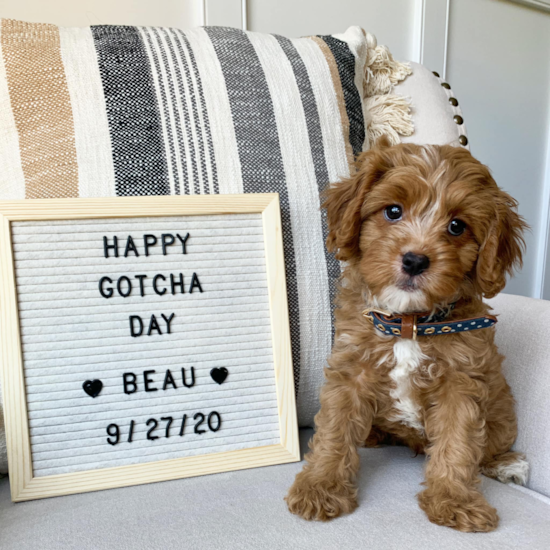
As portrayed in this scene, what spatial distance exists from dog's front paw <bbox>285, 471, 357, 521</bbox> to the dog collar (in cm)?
33

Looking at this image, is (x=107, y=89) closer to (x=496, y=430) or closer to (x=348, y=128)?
(x=348, y=128)

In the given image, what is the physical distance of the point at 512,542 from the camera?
2.78 ft

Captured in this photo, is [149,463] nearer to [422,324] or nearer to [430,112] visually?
[422,324]

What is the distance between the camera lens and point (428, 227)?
0.93 meters

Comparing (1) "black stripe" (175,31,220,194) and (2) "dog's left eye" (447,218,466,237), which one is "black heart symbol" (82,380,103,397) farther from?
(2) "dog's left eye" (447,218,466,237)

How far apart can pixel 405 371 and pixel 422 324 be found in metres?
0.11

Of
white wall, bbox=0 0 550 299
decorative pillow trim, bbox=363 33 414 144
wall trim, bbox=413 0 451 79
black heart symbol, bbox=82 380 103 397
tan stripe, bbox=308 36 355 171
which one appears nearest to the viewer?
black heart symbol, bbox=82 380 103 397

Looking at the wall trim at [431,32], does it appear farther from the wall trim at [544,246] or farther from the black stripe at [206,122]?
the black stripe at [206,122]

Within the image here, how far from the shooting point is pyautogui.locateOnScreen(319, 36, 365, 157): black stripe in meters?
1.35

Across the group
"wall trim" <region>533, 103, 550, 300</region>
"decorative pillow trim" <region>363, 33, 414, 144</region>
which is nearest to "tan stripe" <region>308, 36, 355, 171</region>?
"decorative pillow trim" <region>363, 33, 414, 144</region>

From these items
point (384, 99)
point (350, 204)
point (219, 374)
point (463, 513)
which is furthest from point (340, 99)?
point (463, 513)

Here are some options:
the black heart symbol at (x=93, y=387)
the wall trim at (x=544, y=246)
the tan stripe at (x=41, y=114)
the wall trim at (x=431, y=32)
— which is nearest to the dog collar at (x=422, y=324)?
the black heart symbol at (x=93, y=387)

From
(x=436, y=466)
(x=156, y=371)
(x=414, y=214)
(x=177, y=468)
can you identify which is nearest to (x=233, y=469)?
(x=177, y=468)

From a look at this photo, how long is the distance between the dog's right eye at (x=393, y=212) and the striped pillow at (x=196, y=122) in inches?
11.2
